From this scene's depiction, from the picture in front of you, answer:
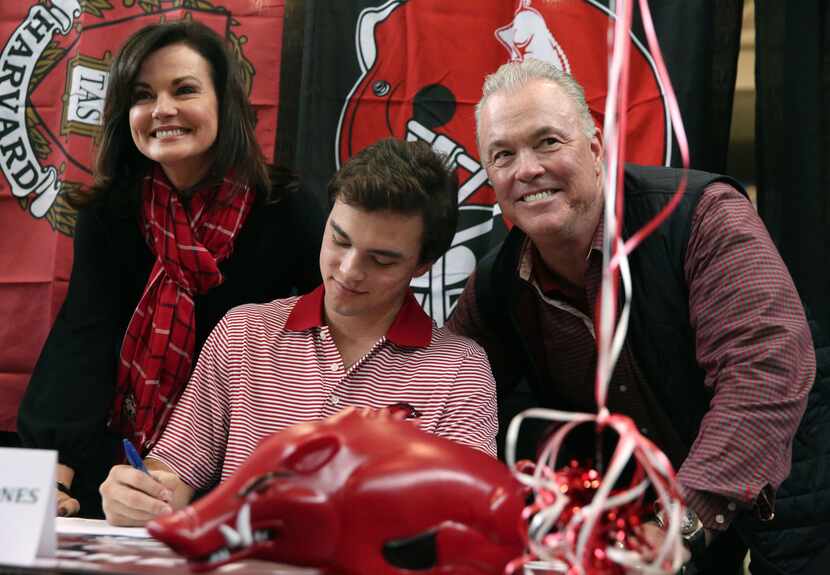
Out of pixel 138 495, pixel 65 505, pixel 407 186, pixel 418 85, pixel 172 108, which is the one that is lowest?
pixel 65 505

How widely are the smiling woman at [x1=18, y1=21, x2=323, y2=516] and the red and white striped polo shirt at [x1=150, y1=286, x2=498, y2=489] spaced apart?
0.26 m

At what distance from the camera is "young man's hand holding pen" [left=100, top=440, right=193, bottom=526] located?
1079 millimetres

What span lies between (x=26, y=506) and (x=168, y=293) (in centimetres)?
81

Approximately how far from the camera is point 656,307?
1361 millimetres

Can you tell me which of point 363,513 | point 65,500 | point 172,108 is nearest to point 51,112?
point 172,108

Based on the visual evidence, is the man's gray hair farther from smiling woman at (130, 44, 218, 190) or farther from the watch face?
the watch face

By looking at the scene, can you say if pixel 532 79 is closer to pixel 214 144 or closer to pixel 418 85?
pixel 418 85

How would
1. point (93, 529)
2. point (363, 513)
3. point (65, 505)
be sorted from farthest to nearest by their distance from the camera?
point (65, 505)
point (93, 529)
point (363, 513)

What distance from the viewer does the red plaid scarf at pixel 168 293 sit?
59.7 inches

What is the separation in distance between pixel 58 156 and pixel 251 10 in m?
0.52

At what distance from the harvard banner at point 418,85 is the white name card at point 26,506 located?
1.11 metres

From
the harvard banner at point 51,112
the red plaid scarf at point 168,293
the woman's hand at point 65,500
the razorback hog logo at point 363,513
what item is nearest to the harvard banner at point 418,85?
the harvard banner at point 51,112

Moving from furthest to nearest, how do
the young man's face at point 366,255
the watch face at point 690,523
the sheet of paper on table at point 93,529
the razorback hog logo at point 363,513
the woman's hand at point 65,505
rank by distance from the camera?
the woman's hand at point 65,505, the young man's face at point 366,255, the watch face at point 690,523, the sheet of paper on table at point 93,529, the razorback hog logo at point 363,513

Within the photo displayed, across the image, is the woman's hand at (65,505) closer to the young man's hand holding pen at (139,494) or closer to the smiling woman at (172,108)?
the young man's hand holding pen at (139,494)
